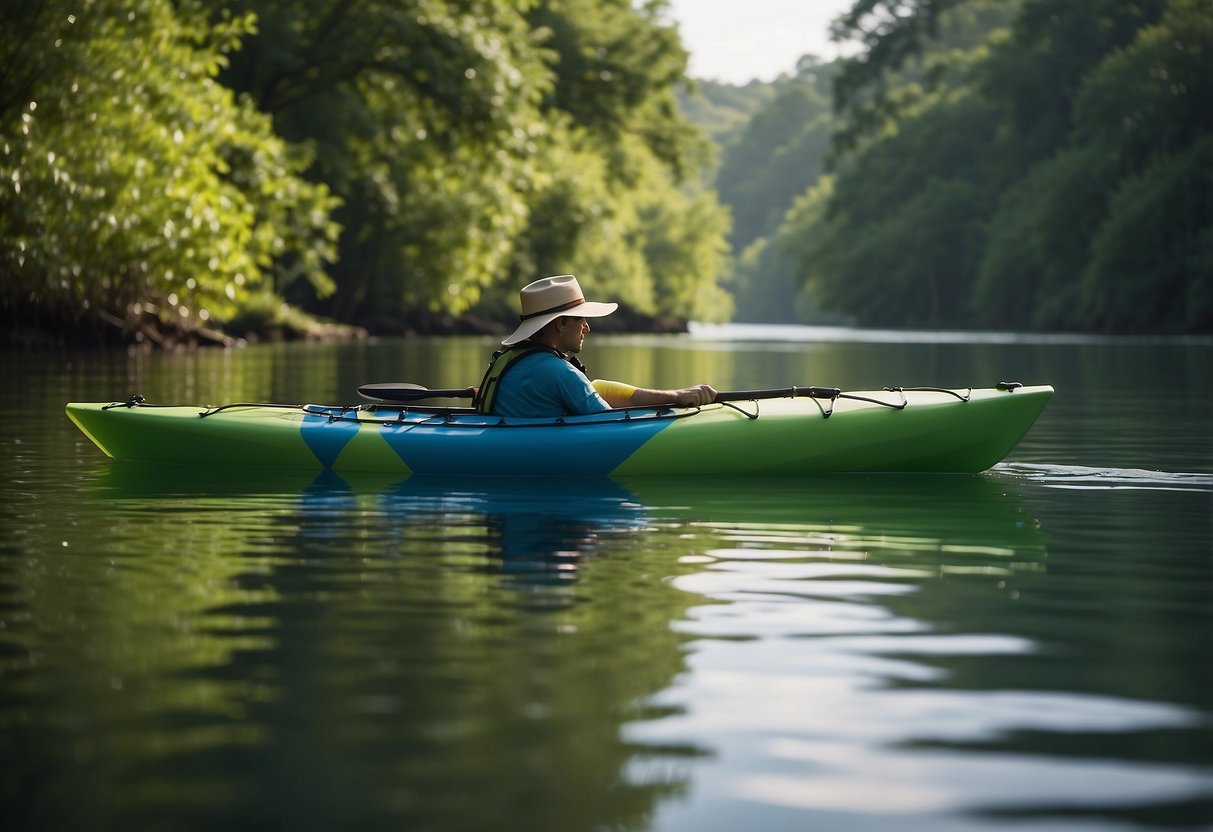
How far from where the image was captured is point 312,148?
2700 centimetres

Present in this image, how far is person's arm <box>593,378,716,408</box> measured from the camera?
343 inches

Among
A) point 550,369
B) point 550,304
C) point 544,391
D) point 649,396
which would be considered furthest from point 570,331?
point 649,396

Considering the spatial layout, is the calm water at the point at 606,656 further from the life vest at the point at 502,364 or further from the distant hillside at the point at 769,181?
the distant hillside at the point at 769,181

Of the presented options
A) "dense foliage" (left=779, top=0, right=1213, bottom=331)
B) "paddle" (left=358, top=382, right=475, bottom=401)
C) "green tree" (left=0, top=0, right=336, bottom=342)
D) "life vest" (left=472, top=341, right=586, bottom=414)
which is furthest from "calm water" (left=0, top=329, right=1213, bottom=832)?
"dense foliage" (left=779, top=0, right=1213, bottom=331)

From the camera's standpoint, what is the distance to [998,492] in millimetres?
8305

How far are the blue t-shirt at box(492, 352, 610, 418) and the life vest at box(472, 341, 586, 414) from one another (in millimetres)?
18

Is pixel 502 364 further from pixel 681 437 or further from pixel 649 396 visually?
pixel 681 437

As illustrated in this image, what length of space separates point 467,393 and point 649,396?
1.10 meters

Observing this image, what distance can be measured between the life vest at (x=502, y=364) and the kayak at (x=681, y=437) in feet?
0.28

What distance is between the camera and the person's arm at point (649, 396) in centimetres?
872

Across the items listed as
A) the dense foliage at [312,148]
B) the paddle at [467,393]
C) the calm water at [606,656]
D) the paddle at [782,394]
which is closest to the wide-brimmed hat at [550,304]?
the calm water at [606,656]

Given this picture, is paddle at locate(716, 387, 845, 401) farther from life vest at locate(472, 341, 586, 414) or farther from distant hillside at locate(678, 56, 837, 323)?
distant hillside at locate(678, 56, 837, 323)

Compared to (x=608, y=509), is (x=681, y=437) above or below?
above

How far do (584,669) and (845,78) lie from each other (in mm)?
57031
